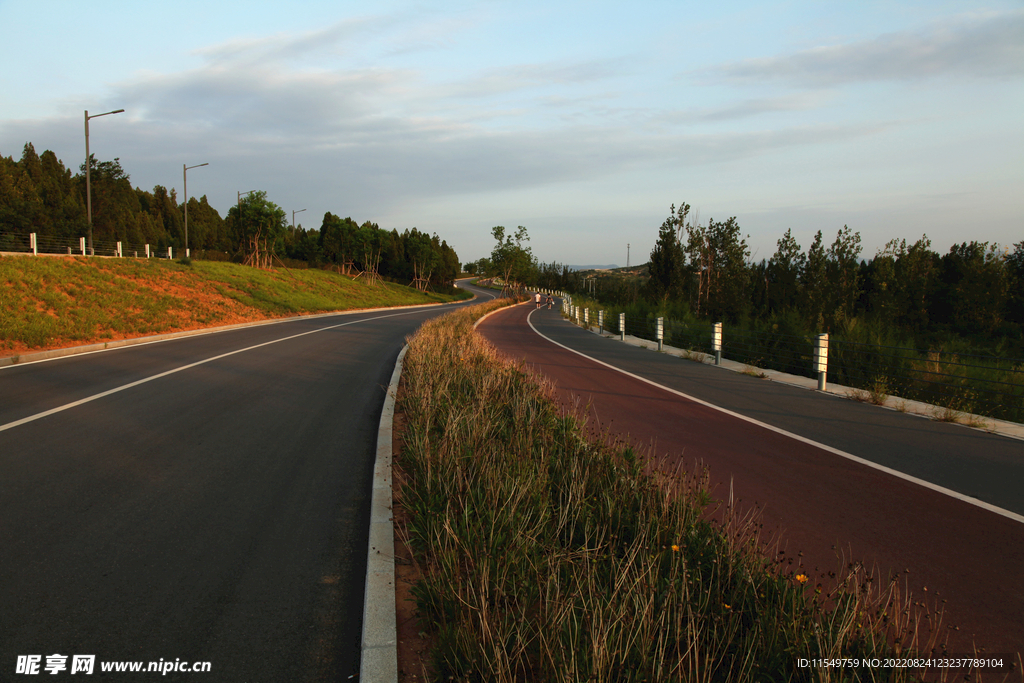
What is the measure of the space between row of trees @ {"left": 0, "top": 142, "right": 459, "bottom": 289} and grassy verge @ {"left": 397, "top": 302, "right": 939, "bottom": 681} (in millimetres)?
46926

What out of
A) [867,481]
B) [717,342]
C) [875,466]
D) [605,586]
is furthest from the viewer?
[717,342]

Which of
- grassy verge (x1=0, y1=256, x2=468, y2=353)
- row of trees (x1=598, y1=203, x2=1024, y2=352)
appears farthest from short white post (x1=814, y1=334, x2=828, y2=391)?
row of trees (x1=598, y1=203, x2=1024, y2=352)

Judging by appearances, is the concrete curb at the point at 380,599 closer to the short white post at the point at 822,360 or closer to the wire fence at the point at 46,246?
the short white post at the point at 822,360

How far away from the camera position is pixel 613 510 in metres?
4.17

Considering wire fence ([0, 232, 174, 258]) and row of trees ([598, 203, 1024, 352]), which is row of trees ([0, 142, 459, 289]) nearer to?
wire fence ([0, 232, 174, 258])

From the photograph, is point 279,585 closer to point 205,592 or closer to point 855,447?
point 205,592

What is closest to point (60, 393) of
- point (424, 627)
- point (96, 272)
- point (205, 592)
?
point (205, 592)

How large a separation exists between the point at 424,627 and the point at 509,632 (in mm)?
659

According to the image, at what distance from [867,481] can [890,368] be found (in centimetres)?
938

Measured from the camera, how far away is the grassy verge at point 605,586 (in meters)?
2.64

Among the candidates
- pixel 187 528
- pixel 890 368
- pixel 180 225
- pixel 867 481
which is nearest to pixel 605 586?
pixel 187 528

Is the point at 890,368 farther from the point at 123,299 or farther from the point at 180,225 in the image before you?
the point at 180,225

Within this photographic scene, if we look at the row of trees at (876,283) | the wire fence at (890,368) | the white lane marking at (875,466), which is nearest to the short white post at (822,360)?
the wire fence at (890,368)

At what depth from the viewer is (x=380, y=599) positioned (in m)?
3.45
